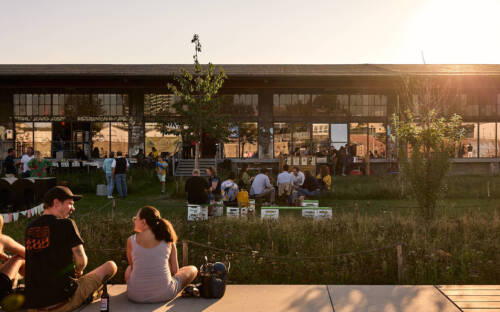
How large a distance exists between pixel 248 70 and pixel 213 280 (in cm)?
2743

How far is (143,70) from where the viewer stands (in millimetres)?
32062

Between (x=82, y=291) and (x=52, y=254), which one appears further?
(x=82, y=291)

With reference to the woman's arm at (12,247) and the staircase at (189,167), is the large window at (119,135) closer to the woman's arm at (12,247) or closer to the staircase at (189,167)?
the staircase at (189,167)

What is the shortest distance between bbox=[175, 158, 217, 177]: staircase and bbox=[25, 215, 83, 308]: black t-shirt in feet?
68.5

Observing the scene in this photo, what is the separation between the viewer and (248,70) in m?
32.5

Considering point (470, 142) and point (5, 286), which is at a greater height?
point (470, 142)

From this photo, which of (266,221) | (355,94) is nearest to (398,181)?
(266,221)

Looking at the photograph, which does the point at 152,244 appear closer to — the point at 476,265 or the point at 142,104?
the point at 476,265

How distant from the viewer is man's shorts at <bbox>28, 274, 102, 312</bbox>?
5.37 m

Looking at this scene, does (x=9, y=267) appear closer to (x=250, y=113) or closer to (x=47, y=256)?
(x=47, y=256)

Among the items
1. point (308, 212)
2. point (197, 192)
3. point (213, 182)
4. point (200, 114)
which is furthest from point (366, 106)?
point (197, 192)

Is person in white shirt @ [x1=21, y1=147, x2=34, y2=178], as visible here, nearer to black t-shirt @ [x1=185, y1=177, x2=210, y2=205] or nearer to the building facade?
black t-shirt @ [x1=185, y1=177, x2=210, y2=205]

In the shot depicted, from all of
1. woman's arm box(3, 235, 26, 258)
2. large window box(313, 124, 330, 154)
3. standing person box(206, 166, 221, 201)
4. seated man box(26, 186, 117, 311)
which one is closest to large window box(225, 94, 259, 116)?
large window box(313, 124, 330, 154)

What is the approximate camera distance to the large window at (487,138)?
107 ft
